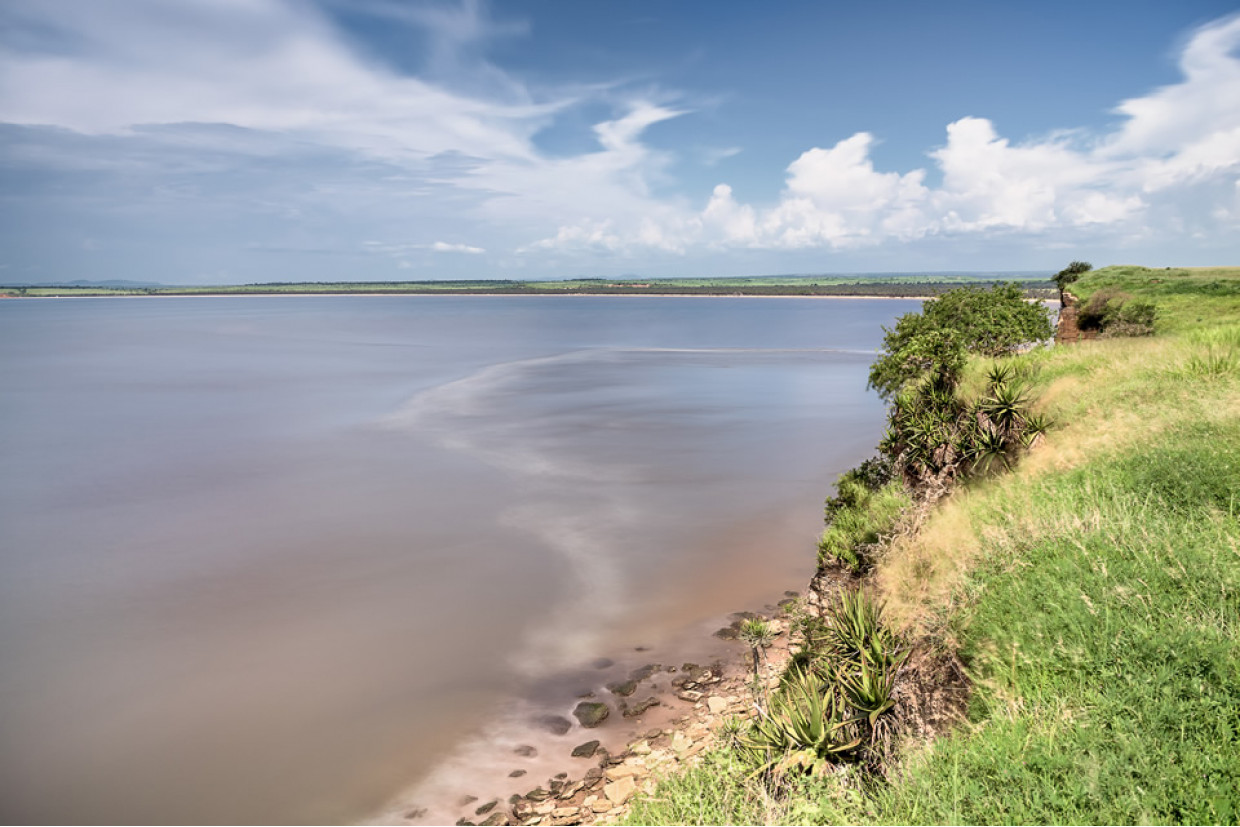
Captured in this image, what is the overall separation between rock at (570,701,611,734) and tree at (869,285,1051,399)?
16970 mm

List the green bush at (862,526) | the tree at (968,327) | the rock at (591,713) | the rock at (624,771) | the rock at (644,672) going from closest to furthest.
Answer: the rock at (624,771) → the rock at (591,713) → the rock at (644,672) → the green bush at (862,526) → the tree at (968,327)

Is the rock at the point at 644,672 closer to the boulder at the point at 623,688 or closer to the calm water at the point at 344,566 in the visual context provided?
the boulder at the point at 623,688

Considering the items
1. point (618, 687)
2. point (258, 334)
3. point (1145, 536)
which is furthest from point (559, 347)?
point (1145, 536)

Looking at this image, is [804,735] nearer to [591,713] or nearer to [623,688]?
[591,713]

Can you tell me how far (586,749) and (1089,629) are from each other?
8214 mm

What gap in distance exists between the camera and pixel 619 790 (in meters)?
10.6

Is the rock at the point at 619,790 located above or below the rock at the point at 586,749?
above

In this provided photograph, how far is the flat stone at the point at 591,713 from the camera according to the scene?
502 inches

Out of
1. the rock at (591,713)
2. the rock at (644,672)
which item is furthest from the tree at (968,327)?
the rock at (591,713)

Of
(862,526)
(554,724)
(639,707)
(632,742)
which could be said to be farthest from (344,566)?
(862,526)

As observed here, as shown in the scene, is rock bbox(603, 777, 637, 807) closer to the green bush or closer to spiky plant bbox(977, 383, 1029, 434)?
the green bush

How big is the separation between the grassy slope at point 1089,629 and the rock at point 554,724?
4.67 m

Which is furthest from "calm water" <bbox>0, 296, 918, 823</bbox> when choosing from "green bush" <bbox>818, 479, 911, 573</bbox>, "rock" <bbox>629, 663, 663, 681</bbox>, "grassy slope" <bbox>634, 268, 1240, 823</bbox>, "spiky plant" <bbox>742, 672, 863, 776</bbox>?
"grassy slope" <bbox>634, 268, 1240, 823</bbox>

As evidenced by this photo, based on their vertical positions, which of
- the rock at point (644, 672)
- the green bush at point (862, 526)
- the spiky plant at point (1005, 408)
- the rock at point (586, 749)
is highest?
the spiky plant at point (1005, 408)
